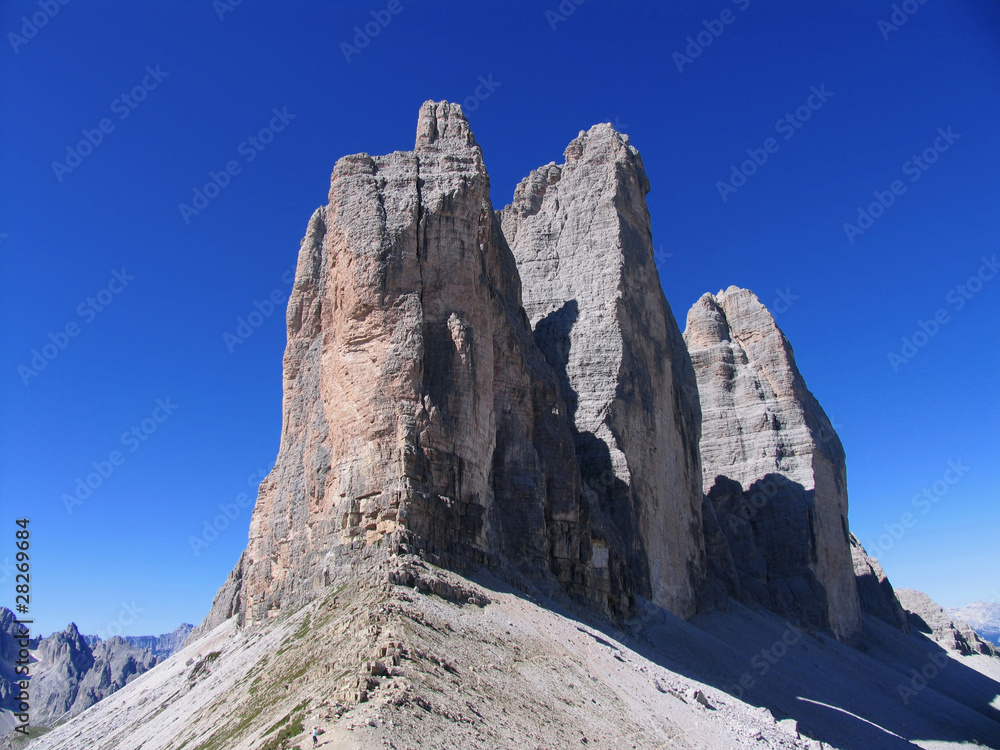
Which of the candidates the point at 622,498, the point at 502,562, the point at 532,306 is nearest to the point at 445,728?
the point at 502,562

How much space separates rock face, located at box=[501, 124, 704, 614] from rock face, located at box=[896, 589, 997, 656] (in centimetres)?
5012

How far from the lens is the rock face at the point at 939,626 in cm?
8681

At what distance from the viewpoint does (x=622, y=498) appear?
1724 inches

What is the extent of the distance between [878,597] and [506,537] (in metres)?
63.8

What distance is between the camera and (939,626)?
296 feet

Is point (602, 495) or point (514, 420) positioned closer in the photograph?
point (514, 420)

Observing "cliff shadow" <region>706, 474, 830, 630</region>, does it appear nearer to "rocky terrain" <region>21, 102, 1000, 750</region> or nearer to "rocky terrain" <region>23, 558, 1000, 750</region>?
"rocky terrain" <region>21, 102, 1000, 750</region>

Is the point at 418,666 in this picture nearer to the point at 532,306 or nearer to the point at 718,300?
the point at 532,306

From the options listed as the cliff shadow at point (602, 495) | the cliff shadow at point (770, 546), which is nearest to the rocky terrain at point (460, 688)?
the cliff shadow at point (602, 495)

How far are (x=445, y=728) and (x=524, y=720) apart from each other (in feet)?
9.19

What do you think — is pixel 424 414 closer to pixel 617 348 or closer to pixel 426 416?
pixel 426 416

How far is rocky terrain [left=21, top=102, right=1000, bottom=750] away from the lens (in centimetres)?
1973
